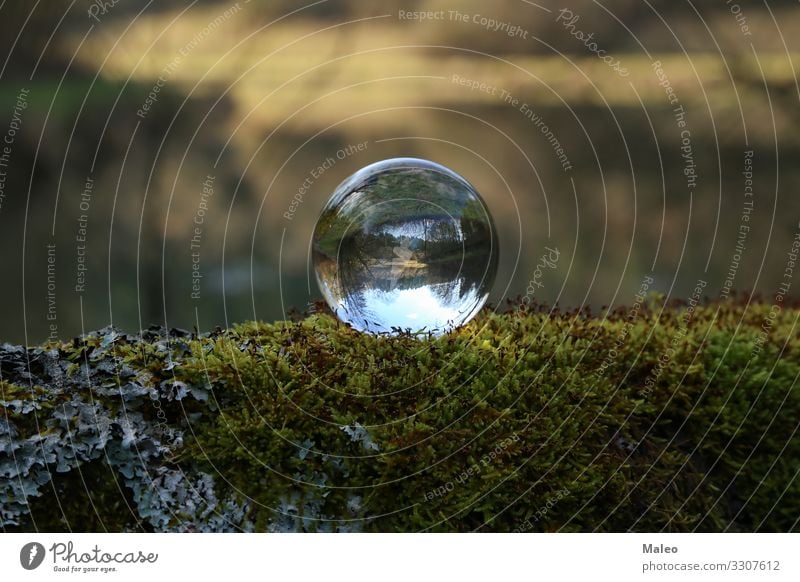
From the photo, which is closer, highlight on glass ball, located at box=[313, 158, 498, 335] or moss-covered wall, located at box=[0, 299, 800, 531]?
moss-covered wall, located at box=[0, 299, 800, 531]

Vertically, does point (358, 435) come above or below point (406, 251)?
below

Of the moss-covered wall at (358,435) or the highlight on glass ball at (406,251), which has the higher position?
the highlight on glass ball at (406,251)

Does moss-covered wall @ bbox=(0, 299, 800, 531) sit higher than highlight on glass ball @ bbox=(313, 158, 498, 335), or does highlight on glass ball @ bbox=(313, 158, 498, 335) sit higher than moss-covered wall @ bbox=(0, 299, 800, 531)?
highlight on glass ball @ bbox=(313, 158, 498, 335)

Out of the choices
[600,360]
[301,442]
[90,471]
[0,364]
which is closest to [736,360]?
[600,360]

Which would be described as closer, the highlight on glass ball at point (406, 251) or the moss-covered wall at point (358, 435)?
the moss-covered wall at point (358, 435)
